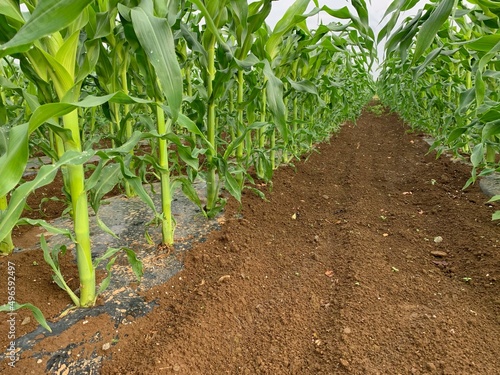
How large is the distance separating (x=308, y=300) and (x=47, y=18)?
1422 millimetres

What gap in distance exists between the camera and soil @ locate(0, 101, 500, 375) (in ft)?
4.11

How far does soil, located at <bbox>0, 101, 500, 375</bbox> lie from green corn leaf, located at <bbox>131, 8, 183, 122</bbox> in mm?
878

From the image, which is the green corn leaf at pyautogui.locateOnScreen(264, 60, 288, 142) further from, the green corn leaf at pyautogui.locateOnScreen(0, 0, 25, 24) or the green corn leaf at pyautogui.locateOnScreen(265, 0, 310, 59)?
the green corn leaf at pyautogui.locateOnScreen(0, 0, 25, 24)

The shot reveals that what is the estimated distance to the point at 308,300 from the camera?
1625 mm

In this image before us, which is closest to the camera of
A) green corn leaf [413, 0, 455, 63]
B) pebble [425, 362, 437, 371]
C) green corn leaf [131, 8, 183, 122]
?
green corn leaf [131, 8, 183, 122]

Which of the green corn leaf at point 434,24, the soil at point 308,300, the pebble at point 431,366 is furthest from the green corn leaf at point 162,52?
the pebble at point 431,366

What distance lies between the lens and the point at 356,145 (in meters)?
5.66

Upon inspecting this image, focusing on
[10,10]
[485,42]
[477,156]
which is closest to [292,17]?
[485,42]

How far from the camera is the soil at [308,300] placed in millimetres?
1252

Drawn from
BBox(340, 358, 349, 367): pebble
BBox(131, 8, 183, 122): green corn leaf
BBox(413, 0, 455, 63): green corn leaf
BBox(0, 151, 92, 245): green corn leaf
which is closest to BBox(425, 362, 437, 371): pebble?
BBox(340, 358, 349, 367): pebble

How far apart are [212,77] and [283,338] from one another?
1572 mm

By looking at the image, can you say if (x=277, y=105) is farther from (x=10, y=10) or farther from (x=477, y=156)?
(x=477, y=156)

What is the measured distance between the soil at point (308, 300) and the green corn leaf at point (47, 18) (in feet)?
3.40

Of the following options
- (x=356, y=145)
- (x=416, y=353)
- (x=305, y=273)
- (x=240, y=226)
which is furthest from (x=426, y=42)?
(x=356, y=145)
